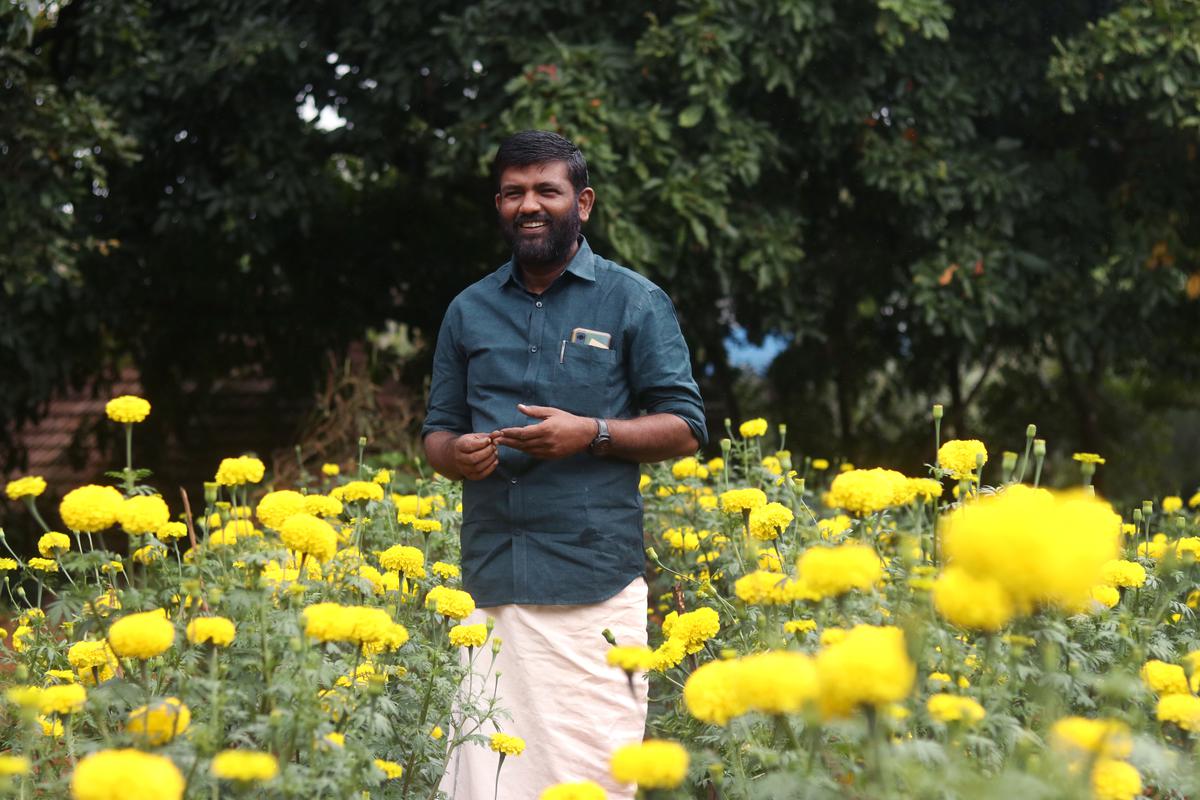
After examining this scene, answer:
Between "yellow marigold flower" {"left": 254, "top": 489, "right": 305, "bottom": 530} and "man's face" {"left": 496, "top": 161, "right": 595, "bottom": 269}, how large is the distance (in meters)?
0.81

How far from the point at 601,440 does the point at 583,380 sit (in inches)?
8.1

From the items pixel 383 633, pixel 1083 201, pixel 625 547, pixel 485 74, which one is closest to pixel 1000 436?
pixel 1083 201

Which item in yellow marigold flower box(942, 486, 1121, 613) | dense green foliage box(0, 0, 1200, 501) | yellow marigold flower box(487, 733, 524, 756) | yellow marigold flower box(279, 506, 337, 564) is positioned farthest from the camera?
dense green foliage box(0, 0, 1200, 501)

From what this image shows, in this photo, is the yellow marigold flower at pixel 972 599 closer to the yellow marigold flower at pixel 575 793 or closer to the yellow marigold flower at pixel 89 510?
the yellow marigold flower at pixel 575 793

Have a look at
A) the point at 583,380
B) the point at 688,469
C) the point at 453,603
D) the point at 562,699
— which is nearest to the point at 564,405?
the point at 583,380

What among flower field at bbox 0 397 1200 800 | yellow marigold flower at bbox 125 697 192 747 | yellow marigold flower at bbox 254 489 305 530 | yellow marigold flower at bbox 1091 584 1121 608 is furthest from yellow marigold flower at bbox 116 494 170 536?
yellow marigold flower at bbox 1091 584 1121 608

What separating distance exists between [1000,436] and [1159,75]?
4464mm

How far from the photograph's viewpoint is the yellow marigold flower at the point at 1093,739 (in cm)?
149

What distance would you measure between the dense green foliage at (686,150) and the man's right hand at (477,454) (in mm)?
3500

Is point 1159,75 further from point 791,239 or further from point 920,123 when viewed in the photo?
point 791,239

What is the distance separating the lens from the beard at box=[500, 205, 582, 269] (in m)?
2.93

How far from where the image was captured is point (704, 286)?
26.0 ft

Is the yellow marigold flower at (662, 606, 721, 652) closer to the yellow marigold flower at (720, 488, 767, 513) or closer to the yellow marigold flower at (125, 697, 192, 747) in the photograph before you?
A: the yellow marigold flower at (720, 488, 767, 513)

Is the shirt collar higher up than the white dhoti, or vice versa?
the shirt collar
